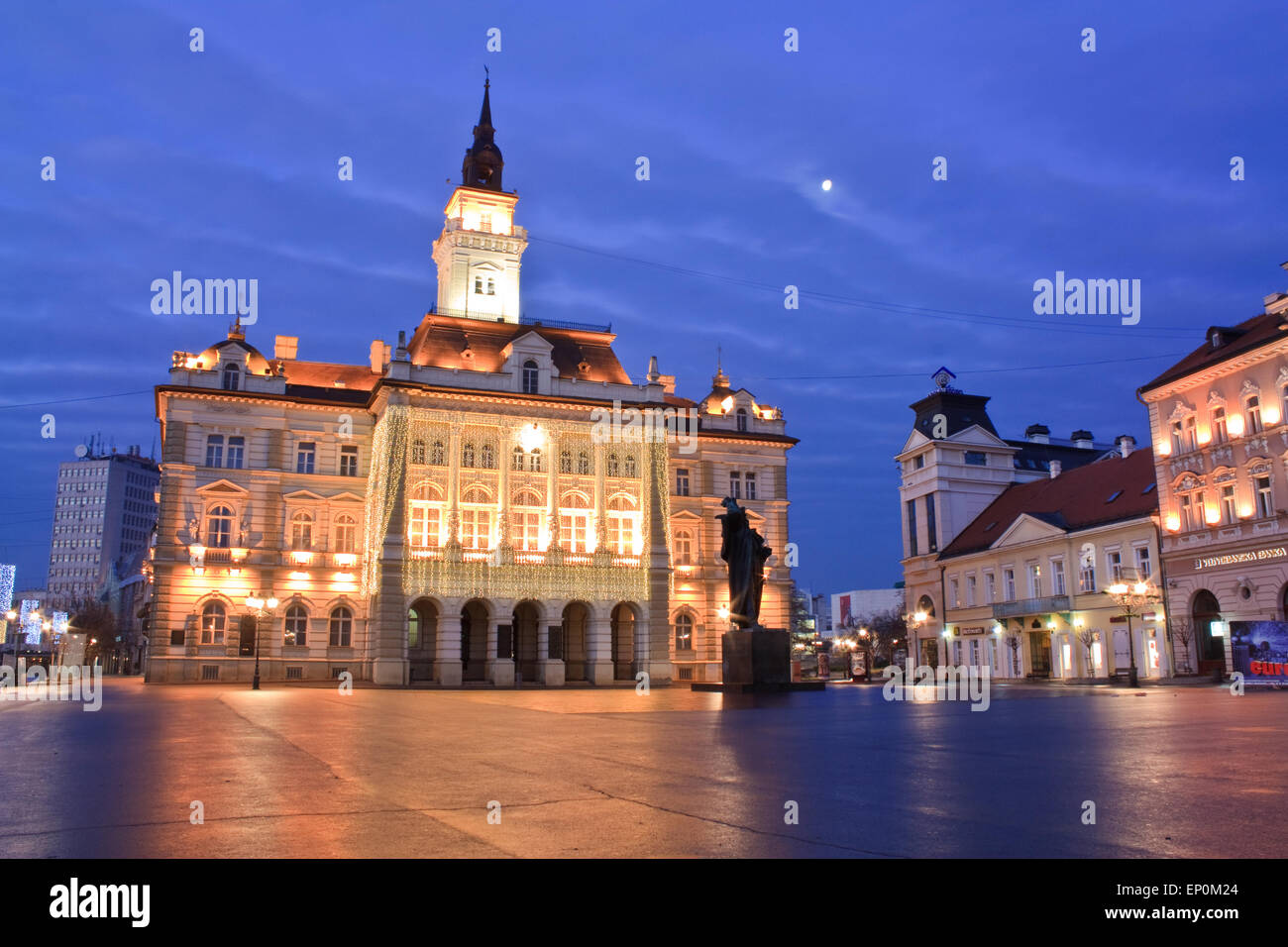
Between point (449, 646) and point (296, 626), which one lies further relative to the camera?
point (296, 626)

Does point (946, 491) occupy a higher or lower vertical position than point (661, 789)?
higher

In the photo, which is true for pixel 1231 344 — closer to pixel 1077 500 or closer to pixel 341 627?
pixel 1077 500

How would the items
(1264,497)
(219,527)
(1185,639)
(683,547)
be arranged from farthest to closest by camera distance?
(683,547)
(219,527)
(1185,639)
(1264,497)

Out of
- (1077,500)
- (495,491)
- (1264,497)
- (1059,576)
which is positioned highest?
(495,491)

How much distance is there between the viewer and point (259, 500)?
50094mm

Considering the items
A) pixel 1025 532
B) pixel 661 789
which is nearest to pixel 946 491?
pixel 1025 532

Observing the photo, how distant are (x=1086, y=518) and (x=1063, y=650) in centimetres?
711

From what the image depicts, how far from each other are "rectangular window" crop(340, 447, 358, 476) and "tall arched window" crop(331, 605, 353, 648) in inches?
274

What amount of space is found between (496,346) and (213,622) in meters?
20.1

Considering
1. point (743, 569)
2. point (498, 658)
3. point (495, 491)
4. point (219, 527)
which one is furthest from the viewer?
point (495, 491)

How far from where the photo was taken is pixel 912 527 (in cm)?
7100

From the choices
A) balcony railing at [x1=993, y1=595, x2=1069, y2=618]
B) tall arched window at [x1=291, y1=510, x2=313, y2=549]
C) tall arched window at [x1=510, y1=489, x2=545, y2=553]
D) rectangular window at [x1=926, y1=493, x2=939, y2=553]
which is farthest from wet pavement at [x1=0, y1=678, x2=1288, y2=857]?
rectangular window at [x1=926, y1=493, x2=939, y2=553]

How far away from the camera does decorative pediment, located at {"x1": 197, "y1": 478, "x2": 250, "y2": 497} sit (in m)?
49.2
